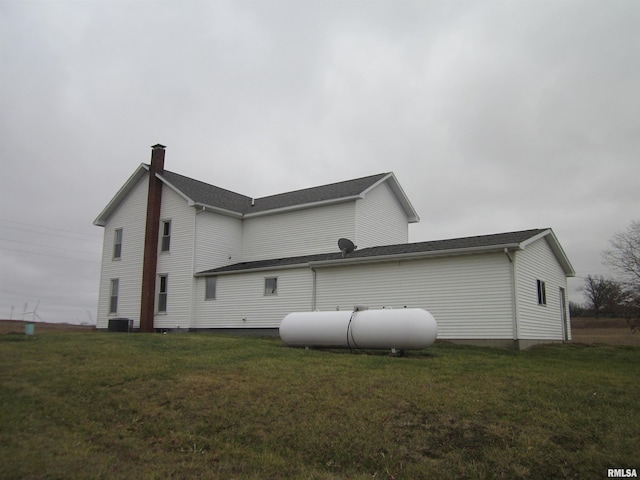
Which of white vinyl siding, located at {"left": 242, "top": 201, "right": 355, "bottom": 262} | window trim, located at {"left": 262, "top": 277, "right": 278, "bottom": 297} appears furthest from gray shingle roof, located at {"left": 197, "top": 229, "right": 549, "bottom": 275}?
white vinyl siding, located at {"left": 242, "top": 201, "right": 355, "bottom": 262}

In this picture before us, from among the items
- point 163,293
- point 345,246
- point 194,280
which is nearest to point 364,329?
point 345,246

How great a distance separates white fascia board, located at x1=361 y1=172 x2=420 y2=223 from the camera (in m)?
26.0

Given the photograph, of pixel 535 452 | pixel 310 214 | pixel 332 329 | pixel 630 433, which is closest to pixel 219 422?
pixel 535 452

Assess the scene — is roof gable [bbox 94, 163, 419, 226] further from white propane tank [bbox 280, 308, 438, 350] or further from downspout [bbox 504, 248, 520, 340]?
white propane tank [bbox 280, 308, 438, 350]

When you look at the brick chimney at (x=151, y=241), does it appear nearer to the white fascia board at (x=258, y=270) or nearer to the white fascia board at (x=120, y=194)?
the white fascia board at (x=120, y=194)

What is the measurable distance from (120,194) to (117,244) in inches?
111

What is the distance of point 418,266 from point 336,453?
40.0 ft

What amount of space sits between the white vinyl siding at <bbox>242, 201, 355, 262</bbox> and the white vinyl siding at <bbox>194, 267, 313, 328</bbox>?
289 cm

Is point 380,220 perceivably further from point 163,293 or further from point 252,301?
point 163,293

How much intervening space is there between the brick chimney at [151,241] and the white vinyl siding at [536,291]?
699 inches

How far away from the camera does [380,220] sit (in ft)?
87.4

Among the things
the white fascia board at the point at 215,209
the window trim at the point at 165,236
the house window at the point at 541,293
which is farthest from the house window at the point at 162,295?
the house window at the point at 541,293

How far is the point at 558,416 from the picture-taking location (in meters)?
8.56

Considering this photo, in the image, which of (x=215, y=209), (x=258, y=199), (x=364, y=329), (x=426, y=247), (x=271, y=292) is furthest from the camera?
(x=258, y=199)
